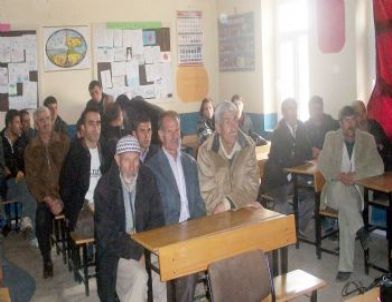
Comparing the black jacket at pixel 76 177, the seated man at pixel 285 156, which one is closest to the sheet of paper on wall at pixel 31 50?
the black jacket at pixel 76 177

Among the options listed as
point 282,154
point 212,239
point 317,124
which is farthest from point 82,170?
point 317,124

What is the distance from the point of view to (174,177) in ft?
11.3

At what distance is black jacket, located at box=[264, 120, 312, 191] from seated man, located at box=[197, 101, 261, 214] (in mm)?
1444

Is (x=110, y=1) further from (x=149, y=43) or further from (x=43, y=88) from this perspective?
(x=43, y=88)

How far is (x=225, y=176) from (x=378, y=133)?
2105 millimetres

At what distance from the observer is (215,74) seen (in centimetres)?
826

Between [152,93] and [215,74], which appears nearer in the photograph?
[152,93]

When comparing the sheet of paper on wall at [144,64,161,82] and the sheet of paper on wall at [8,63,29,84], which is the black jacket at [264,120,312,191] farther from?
the sheet of paper on wall at [8,63,29,84]

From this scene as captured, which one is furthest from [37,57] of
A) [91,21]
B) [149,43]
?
[149,43]

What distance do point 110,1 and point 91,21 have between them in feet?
1.34

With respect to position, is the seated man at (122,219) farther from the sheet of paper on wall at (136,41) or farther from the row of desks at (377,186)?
the sheet of paper on wall at (136,41)

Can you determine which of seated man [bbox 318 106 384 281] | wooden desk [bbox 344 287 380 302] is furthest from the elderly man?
wooden desk [bbox 344 287 380 302]

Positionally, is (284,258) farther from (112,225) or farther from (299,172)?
(299,172)

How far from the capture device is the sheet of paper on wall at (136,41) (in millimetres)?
7430
